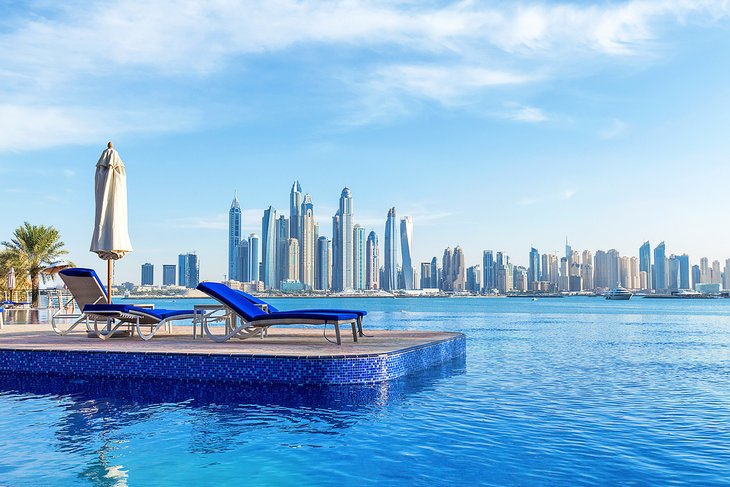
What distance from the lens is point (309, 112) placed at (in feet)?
109

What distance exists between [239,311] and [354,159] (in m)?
29.3

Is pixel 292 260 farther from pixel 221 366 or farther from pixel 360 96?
pixel 221 366

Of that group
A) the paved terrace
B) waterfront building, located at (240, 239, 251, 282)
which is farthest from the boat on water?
the paved terrace

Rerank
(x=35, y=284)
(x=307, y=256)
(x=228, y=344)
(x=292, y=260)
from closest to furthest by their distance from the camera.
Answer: (x=228, y=344), (x=35, y=284), (x=292, y=260), (x=307, y=256)

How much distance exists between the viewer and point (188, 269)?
6924 inches

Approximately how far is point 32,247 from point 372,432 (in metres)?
28.9

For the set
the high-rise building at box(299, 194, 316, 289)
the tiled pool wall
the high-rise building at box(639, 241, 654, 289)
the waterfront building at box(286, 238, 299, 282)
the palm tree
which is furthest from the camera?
the high-rise building at box(299, 194, 316, 289)

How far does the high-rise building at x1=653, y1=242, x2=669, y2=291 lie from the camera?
181 meters

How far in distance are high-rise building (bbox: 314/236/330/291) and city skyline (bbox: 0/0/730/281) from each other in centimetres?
14976

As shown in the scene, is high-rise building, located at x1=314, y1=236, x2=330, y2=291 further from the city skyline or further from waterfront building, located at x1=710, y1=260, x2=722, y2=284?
the city skyline

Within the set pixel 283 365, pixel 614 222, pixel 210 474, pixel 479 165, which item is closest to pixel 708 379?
pixel 283 365

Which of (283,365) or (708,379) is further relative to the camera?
(708,379)

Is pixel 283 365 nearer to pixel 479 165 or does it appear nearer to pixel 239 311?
pixel 239 311

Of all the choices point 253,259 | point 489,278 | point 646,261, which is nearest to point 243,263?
point 253,259
